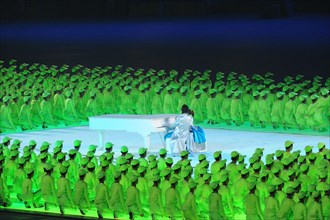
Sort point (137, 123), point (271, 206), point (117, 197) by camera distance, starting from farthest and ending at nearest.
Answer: point (137, 123) < point (117, 197) < point (271, 206)

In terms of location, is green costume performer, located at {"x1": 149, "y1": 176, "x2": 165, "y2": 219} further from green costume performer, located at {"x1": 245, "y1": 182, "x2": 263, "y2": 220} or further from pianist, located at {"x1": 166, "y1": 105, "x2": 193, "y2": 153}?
pianist, located at {"x1": 166, "y1": 105, "x2": 193, "y2": 153}

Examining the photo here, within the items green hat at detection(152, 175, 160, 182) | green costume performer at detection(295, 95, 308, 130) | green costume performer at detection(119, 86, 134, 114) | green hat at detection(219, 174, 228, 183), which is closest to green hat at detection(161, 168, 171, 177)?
green hat at detection(152, 175, 160, 182)

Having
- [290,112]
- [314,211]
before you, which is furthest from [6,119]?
[314,211]

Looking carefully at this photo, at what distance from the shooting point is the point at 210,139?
21.7 metres

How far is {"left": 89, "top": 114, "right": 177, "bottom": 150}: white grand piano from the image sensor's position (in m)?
19.7

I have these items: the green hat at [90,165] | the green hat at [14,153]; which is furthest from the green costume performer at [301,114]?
the green hat at [14,153]

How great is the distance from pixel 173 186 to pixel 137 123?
4.98m

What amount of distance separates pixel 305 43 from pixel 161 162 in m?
26.5

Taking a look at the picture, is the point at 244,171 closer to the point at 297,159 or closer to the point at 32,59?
the point at 297,159

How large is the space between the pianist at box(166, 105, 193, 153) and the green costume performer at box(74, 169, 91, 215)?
4199mm

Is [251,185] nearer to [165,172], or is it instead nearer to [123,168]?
[165,172]

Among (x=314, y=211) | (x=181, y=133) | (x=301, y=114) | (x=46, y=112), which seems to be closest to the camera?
(x=314, y=211)

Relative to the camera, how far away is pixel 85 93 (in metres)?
24.8

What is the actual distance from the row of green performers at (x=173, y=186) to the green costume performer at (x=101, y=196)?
2 cm
